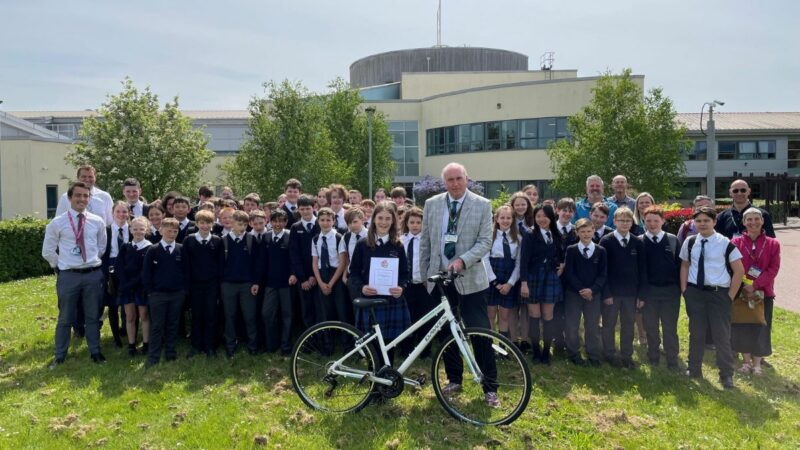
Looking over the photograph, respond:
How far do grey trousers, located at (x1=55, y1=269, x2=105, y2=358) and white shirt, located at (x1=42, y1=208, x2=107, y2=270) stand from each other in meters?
0.14

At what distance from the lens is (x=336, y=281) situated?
255 inches

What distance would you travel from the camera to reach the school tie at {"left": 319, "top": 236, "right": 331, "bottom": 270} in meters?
6.48

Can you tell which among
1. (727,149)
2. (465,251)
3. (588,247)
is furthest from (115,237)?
(727,149)

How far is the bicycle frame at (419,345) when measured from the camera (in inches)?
182

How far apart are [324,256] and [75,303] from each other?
311cm

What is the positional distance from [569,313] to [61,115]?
58.5 m

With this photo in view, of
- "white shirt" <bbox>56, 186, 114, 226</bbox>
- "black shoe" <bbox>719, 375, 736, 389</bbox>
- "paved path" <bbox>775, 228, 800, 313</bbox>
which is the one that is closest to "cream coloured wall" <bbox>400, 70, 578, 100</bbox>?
"paved path" <bbox>775, 228, 800, 313</bbox>

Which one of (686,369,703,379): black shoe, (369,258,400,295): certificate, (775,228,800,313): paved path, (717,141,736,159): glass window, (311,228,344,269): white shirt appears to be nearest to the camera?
(369,258,400,295): certificate

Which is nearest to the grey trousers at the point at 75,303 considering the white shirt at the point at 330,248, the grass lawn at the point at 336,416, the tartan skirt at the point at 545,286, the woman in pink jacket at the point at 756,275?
the grass lawn at the point at 336,416

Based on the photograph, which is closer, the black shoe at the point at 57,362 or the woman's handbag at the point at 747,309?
the woman's handbag at the point at 747,309

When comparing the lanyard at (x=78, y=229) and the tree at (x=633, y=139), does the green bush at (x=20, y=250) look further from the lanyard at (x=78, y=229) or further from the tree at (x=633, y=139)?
the tree at (x=633, y=139)

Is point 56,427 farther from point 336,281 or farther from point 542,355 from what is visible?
point 542,355

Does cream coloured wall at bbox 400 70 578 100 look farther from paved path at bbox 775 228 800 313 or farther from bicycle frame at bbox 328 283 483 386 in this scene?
bicycle frame at bbox 328 283 483 386

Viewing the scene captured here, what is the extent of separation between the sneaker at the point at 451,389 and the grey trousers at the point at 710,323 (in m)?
2.90
